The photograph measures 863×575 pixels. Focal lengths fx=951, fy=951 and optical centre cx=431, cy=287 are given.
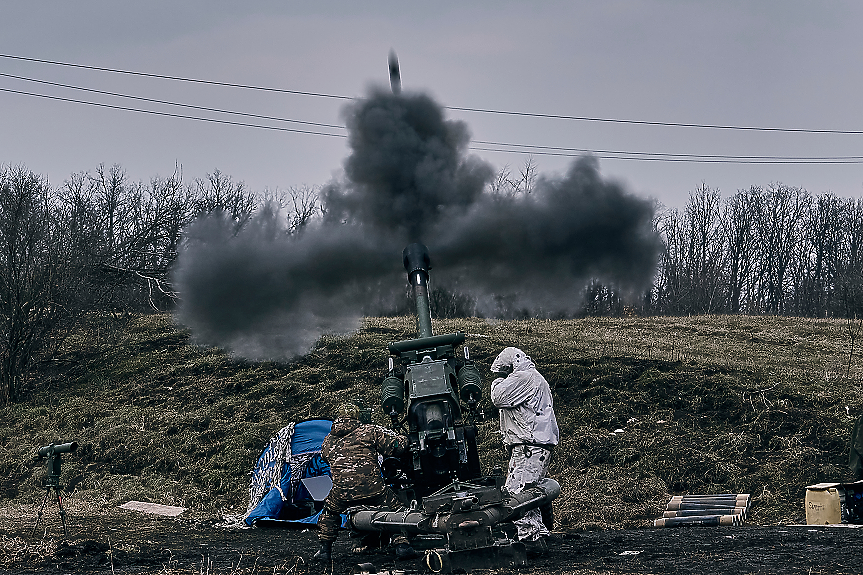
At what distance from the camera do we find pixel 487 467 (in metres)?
15.8

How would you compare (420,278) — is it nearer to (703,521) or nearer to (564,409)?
(703,521)

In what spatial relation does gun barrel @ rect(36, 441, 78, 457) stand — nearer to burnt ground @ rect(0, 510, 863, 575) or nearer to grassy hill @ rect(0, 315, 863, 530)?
burnt ground @ rect(0, 510, 863, 575)

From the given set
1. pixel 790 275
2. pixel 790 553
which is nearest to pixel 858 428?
pixel 790 553

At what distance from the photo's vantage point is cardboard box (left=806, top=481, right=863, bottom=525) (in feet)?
37.0

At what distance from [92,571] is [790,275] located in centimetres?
4792

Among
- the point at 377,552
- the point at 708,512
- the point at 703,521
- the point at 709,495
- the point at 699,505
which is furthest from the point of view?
the point at 709,495

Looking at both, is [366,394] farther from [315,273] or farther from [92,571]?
[92,571]

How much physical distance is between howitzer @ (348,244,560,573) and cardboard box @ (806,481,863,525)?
3.75m

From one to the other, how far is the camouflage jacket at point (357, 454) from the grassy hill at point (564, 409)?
375 cm

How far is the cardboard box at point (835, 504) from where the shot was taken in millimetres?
11289

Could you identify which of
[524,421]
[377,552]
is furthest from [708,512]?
[377,552]

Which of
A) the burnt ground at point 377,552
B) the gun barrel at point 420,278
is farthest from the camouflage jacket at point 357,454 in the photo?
the gun barrel at point 420,278

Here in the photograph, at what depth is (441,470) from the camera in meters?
10.4

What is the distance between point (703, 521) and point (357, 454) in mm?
4888
